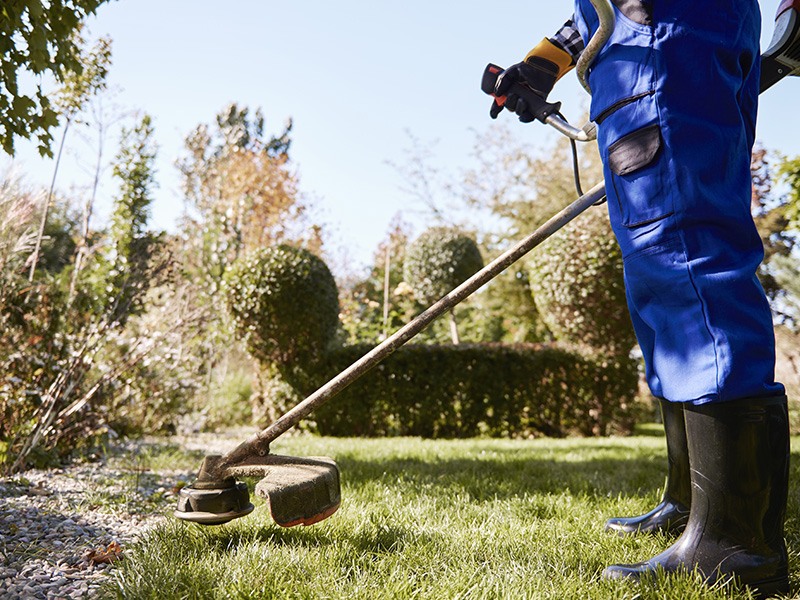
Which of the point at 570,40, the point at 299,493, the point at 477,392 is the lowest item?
the point at 299,493

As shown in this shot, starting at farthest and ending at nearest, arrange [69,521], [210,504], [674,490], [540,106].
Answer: [69,521], [540,106], [674,490], [210,504]

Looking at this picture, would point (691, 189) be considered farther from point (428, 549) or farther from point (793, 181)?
point (793, 181)

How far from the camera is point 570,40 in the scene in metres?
1.98

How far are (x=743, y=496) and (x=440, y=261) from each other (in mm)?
9061

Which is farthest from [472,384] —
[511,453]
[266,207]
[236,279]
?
[266,207]

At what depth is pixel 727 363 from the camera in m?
1.25

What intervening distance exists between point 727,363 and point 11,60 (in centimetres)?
291

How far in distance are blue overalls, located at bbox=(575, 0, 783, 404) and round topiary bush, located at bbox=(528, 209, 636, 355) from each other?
5090 mm

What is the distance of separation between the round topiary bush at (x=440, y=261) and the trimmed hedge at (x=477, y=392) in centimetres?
376

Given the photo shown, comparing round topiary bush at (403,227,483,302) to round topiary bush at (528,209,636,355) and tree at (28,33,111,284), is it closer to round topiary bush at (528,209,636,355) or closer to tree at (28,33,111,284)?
round topiary bush at (528,209,636,355)

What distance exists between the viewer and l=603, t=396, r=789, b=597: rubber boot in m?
1.26

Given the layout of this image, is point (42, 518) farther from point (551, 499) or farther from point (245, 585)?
point (551, 499)

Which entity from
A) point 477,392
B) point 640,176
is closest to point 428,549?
point 640,176

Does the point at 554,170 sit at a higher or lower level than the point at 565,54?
higher
